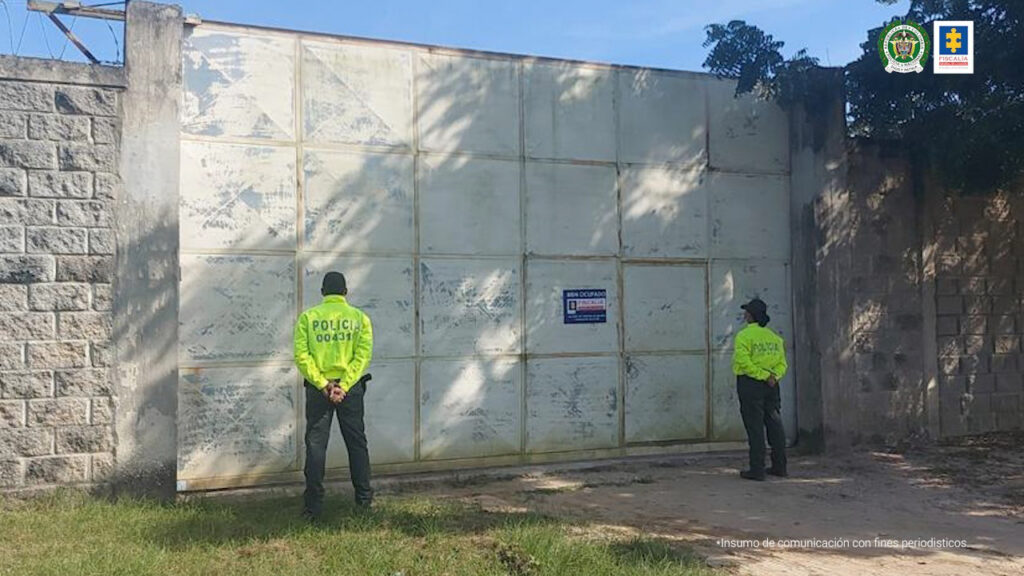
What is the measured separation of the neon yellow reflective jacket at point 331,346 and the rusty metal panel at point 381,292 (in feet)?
4.85

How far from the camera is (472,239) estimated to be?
841cm

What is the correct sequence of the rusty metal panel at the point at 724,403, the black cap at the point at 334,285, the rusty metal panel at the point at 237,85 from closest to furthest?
1. the black cap at the point at 334,285
2. the rusty metal panel at the point at 237,85
3. the rusty metal panel at the point at 724,403

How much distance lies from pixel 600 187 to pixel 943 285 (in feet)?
14.8

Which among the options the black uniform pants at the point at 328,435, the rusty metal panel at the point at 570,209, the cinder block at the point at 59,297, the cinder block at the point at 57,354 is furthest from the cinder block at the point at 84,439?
the rusty metal panel at the point at 570,209

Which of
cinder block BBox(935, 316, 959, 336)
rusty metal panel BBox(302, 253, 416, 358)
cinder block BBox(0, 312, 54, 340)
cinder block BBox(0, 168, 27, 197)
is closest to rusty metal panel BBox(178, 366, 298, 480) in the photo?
rusty metal panel BBox(302, 253, 416, 358)

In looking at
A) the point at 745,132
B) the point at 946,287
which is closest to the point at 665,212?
the point at 745,132

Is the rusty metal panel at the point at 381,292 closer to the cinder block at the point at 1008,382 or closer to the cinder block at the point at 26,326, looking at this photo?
the cinder block at the point at 26,326

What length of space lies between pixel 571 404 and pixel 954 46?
18.3ft

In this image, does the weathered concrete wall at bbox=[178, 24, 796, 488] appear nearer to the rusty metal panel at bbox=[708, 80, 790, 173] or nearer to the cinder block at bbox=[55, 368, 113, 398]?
the rusty metal panel at bbox=[708, 80, 790, 173]

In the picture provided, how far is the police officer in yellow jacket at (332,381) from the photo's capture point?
20.5 ft

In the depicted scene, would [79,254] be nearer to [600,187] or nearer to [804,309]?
[600,187]

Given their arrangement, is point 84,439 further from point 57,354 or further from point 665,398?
point 665,398

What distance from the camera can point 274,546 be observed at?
538cm

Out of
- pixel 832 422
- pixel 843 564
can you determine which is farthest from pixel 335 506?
pixel 832 422
